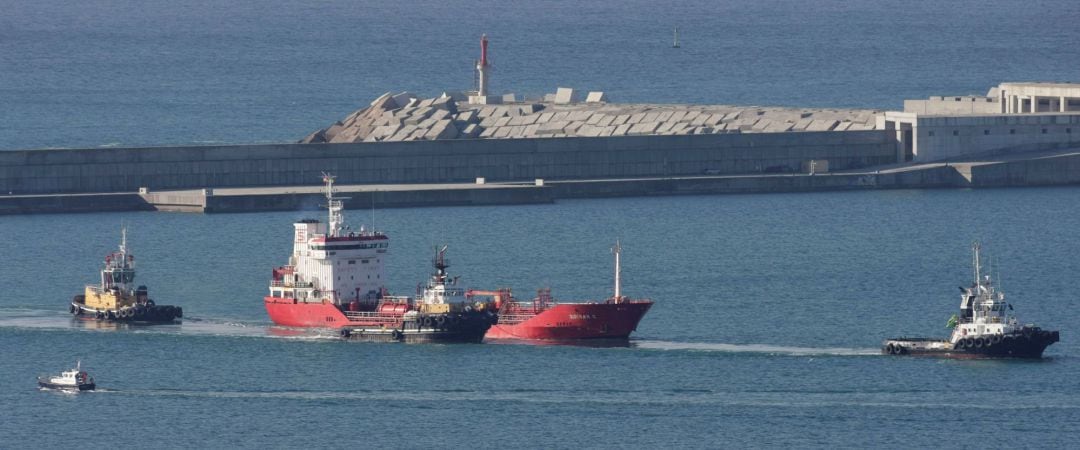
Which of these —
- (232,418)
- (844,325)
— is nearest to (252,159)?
(844,325)

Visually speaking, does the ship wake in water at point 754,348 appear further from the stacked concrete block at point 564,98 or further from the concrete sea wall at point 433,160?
the stacked concrete block at point 564,98

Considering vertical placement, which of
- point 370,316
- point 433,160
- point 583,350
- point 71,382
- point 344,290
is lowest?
point 71,382

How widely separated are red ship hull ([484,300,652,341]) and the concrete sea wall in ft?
149

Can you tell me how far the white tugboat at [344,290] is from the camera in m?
81.8

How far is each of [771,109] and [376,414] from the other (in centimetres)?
7761

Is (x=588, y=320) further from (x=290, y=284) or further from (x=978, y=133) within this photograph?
(x=978, y=133)

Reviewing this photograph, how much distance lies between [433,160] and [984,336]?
183 ft

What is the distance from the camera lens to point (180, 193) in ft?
395

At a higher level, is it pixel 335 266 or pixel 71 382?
pixel 335 266

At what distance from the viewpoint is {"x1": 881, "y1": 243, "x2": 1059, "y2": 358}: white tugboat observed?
249ft

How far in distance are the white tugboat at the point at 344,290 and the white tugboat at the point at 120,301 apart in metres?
3.81

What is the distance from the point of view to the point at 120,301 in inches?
3430

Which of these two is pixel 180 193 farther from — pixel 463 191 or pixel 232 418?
pixel 232 418

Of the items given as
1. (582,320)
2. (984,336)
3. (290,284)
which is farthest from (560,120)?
(984,336)
